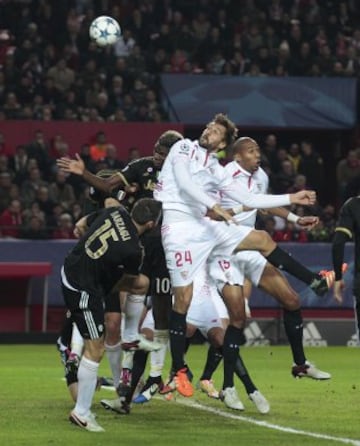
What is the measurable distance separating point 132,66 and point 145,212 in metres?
17.3

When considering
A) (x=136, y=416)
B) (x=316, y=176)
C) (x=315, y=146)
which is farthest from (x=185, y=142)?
(x=315, y=146)

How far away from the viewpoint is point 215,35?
94.3 ft

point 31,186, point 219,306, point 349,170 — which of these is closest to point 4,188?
point 31,186

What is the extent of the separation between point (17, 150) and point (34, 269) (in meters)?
3.33

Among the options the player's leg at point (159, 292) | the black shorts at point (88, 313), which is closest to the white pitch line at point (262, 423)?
the player's leg at point (159, 292)

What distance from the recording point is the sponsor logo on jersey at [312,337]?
22406 millimetres

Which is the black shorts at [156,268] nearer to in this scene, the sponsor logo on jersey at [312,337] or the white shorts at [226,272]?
the white shorts at [226,272]

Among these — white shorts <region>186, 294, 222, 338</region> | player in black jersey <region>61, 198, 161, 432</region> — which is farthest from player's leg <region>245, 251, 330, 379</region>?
player in black jersey <region>61, 198, 161, 432</region>

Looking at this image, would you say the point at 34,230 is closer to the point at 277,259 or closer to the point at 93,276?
the point at 277,259

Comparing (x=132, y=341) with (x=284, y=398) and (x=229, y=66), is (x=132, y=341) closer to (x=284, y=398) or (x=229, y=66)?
(x=284, y=398)

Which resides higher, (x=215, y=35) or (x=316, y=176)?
(x=215, y=35)

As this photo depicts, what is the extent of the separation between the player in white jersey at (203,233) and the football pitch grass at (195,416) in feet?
2.17

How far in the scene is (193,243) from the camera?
1181 cm

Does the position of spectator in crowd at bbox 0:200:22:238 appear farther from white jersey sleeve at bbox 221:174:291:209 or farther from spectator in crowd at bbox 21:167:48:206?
white jersey sleeve at bbox 221:174:291:209
